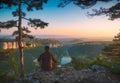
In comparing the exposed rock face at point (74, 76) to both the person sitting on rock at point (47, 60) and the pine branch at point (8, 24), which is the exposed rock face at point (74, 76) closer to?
the person sitting on rock at point (47, 60)

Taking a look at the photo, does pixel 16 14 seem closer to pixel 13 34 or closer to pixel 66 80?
pixel 13 34

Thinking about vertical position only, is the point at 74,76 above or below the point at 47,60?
below

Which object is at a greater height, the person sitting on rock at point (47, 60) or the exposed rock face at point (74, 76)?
the person sitting on rock at point (47, 60)

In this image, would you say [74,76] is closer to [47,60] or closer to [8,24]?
[47,60]

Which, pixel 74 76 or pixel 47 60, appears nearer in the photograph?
pixel 74 76

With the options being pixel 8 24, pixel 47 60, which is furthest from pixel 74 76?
pixel 8 24

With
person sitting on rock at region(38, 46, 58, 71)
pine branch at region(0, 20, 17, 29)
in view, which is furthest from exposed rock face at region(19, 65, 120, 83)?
pine branch at region(0, 20, 17, 29)

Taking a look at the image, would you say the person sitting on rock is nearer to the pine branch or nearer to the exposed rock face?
the exposed rock face

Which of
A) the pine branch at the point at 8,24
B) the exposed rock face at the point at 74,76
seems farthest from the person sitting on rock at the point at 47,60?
the pine branch at the point at 8,24

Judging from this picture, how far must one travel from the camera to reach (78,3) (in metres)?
13.6

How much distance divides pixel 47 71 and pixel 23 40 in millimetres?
5147

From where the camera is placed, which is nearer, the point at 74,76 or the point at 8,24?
the point at 74,76

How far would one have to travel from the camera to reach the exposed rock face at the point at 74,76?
13.2 metres

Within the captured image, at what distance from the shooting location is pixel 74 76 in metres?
14.0
